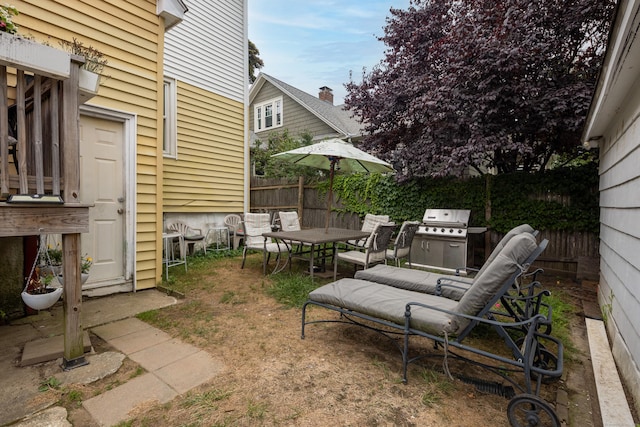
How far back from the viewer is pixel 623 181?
9.12 feet

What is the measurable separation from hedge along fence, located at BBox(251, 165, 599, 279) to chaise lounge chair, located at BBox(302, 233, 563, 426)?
3.79m

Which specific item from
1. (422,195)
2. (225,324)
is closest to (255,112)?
(422,195)

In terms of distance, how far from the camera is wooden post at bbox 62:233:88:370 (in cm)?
227

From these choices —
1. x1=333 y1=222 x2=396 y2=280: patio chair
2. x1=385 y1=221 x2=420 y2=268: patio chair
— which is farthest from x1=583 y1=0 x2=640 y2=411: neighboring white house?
x1=333 y1=222 x2=396 y2=280: patio chair

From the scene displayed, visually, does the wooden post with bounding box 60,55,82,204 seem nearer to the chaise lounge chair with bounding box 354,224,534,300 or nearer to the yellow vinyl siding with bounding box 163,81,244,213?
the chaise lounge chair with bounding box 354,224,534,300

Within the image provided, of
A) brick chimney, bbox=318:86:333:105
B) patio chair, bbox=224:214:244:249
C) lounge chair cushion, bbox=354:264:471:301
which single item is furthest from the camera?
brick chimney, bbox=318:86:333:105

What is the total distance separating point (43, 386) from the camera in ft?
6.75

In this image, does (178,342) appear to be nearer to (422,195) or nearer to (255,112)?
(422,195)

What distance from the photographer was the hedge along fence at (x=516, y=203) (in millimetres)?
5094

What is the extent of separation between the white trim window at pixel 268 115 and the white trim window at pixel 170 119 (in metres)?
7.58

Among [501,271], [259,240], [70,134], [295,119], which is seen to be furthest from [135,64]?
[295,119]

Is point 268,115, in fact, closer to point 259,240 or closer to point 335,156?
point 259,240

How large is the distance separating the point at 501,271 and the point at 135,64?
16.0 ft

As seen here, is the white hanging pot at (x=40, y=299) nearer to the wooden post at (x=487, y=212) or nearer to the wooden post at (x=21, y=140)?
the wooden post at (x=21, y=140)
